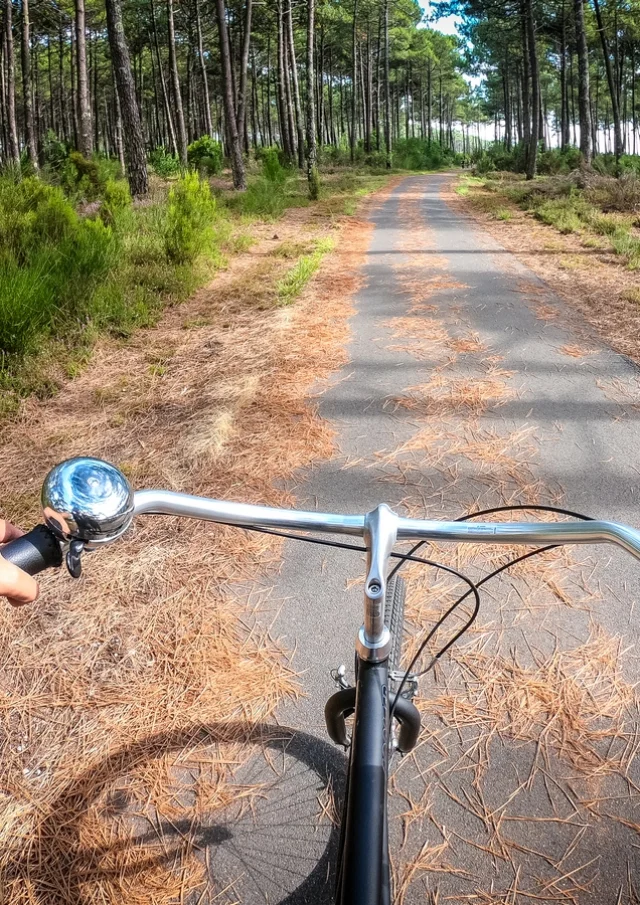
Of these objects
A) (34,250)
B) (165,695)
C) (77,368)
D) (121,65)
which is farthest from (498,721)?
(121,65)

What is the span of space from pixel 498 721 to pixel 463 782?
28 centimetres

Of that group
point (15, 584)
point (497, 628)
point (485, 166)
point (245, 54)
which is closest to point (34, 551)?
point (15, 584)

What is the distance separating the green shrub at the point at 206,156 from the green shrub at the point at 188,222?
12.3 metres

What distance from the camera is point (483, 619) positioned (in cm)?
268

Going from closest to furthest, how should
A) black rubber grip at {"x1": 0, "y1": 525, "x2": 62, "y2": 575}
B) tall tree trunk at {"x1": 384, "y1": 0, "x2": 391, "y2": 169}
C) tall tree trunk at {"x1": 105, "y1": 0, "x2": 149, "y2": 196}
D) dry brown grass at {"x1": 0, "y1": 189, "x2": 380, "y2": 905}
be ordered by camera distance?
black rubber grip at {"x1": 0, "y1": 525, "x2": 62, "y2": 575}, dry brown grass at {"x1": 0, "y1": 189, "x2": 380, "y2": 905}, tall tree trunk at {"x1": 105, "y1": 0, "x2": 149, "y2": 196}, tall tree trunk at {"x1": 384, "y1": 0, "x2": 391, "y2": 169}

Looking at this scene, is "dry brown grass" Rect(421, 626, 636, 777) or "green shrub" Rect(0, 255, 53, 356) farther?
"green shrub" Rect(0, 255, 53, 356)

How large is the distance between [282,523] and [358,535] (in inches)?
5.6

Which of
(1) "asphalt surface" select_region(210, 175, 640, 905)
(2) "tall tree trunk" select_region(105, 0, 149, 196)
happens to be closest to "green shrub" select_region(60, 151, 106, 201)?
(2) "tall tree trunk" select_region(105, 0, 149, 196)

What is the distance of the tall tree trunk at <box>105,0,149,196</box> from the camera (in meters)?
11.3

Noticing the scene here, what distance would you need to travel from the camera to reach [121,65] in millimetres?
11492

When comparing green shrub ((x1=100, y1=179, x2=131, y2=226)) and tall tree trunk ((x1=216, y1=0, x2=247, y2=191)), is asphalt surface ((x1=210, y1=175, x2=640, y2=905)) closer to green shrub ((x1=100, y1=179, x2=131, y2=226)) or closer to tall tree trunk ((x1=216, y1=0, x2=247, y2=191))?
green shrub ((x1=100, y1=179, x2=131, y2=226))

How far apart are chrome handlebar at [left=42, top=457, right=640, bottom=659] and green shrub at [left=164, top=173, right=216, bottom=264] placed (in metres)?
8.17

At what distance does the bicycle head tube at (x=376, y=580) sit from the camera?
3.58 ft

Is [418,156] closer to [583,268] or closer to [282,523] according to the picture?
[583,268]
